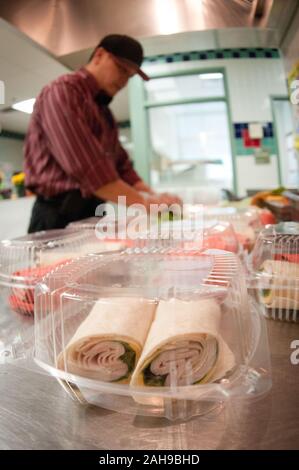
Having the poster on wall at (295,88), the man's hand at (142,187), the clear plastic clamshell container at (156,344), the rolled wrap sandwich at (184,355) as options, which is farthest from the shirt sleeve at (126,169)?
the rolled wrap sandwich at (184,355)

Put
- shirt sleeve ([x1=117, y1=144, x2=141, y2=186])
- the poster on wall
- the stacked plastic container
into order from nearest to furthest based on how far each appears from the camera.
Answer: the poster on wall, the stacked plastic container, shirt sleeve ([x1=117, y1=144, x2=141, y2=186])

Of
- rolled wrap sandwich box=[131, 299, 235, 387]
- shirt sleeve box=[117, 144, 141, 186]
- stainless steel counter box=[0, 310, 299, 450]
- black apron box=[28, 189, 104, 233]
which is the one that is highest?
shirt sleeve box=[117, 144, 141, 186]

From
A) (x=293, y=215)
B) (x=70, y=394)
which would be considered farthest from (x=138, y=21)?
(x=70, y=394)

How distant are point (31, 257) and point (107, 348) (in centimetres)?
47

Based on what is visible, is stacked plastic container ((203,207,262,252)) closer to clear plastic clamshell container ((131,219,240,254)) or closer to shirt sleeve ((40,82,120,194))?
clear plastic clamshell container ((131,219,240,254))

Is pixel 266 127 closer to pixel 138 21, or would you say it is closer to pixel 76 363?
pixel 138 21

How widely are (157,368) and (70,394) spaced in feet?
0.36

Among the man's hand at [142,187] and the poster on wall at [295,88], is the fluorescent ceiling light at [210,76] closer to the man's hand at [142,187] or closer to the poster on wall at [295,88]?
the poster on wall at [295,88]

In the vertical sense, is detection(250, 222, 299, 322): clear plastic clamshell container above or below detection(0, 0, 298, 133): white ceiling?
below

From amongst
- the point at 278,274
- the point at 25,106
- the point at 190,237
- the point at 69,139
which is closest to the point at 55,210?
the point at 69,139

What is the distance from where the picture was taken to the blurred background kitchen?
0.74 metres

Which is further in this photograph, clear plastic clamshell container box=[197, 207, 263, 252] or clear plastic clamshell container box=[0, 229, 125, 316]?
clear plastic clamshell container box=[197, 207, 263, 252]

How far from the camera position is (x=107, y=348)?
375 mm

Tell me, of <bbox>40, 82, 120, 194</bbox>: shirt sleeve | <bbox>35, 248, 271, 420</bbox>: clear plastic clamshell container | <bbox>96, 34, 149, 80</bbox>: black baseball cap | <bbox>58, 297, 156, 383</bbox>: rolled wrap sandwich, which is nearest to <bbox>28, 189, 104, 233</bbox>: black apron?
<bbox>40, 82, 120, 194</bbox>: shirt sleeve
